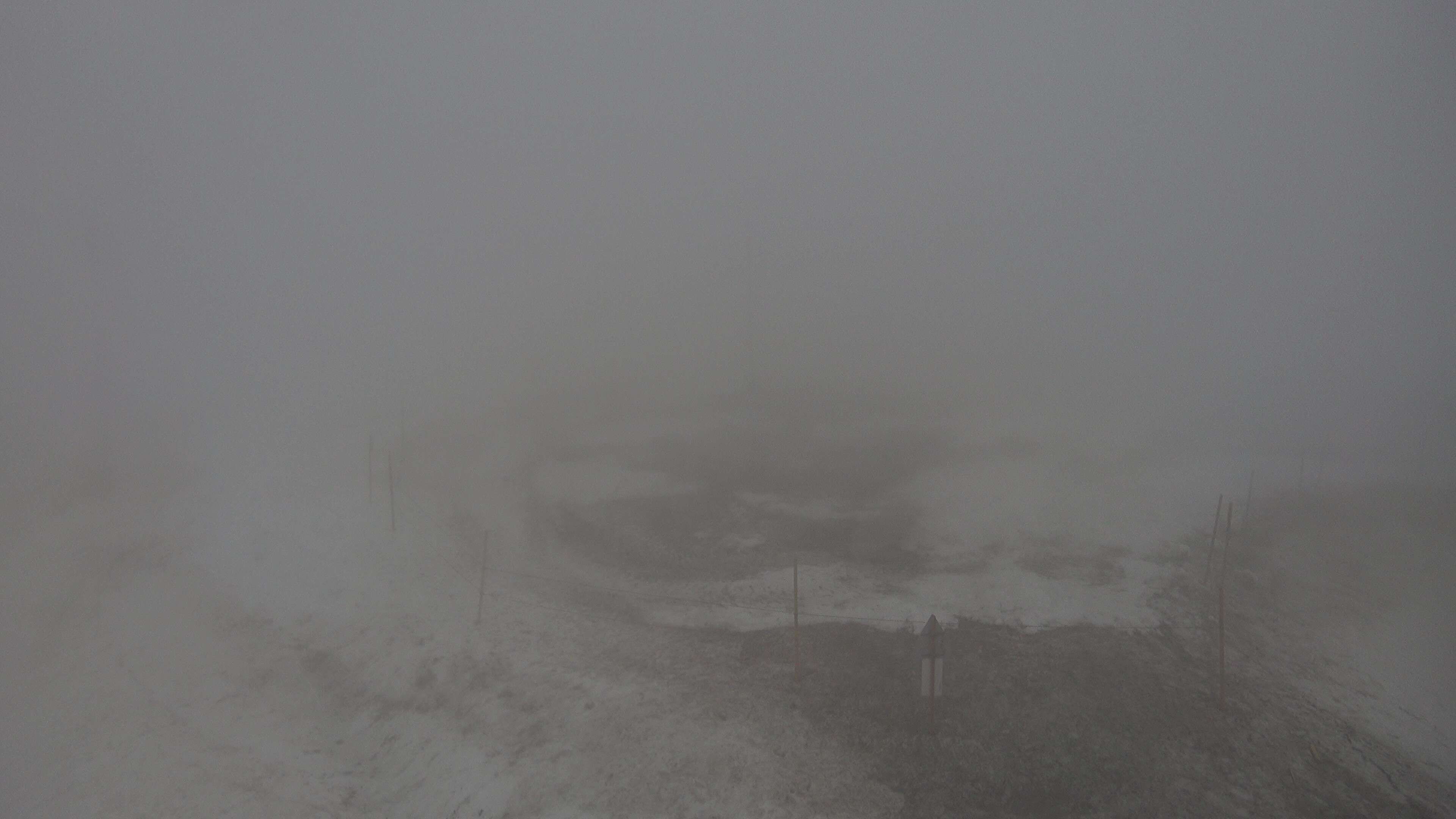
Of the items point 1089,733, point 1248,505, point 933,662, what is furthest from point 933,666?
point 1248,505

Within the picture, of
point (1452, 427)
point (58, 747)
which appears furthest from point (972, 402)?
point (58, 747)

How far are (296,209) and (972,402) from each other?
7842 cm

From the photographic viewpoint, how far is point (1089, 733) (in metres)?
11.2

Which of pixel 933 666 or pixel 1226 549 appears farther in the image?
pixel 1226 549

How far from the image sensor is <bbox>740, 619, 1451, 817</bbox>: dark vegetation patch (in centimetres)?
991

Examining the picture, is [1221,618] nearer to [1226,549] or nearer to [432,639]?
[1226,549]

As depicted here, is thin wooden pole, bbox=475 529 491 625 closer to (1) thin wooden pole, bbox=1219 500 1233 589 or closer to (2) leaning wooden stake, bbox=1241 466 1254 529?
(1) thin wooden pole, bbox=1219 500 1233 589

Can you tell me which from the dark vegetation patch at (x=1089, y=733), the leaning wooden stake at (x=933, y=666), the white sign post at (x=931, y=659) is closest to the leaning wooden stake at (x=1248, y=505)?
the dark vegetation patch at (x=1089, y=733)

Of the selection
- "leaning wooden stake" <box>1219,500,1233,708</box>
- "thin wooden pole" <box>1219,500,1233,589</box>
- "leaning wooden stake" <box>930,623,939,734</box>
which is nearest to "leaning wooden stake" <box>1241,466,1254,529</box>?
"thin wooden pole" <box>1219,500,1233,589</box>

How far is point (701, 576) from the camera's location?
18.8m

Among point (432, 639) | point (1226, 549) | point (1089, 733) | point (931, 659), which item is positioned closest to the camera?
point (931, 659)

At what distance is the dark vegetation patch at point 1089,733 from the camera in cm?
991

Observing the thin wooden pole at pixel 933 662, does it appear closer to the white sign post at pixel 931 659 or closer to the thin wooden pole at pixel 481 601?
the white sign post at pixel 931 659

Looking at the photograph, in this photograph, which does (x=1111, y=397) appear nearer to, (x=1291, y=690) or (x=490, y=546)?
(x=1291, y=690)
